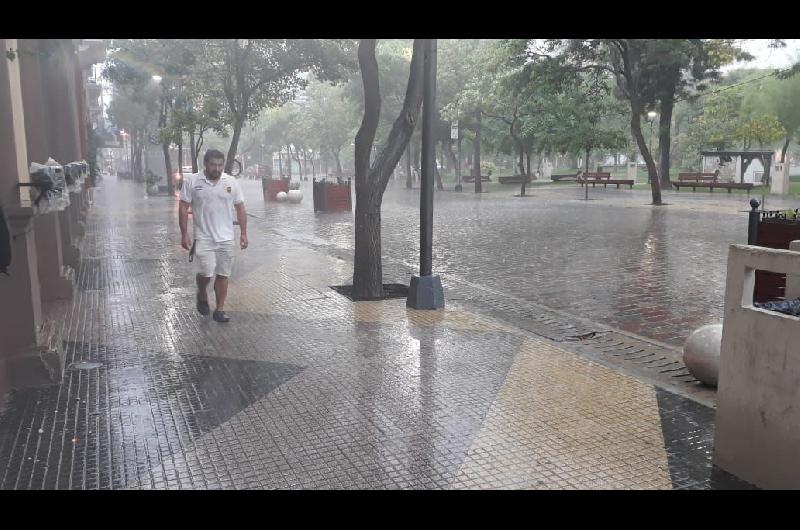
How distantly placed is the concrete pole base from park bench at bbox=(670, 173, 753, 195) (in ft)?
92.3

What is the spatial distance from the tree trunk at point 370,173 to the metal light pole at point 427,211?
0.70m

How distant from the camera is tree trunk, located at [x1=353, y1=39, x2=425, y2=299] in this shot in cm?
901

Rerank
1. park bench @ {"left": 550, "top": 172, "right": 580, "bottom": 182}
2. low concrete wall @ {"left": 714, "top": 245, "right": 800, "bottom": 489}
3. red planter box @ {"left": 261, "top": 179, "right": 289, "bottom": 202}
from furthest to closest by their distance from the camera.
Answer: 1. park bench @ {"left": 550, "top": 172, "right": 580, "bottom": 182}
2. red planter box @ {"left": 261, "top": 179, "right": 289, "bottom": 202}
3. low concrete wall @ {"left": 714, "top": 245, "right": 800, "bottom": 489}

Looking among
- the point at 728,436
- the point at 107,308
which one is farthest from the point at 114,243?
the point at 728,436

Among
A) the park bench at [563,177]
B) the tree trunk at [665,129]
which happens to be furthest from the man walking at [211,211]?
the park bench at [563,177]

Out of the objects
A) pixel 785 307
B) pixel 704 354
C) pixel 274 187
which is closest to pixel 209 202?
pixel 704 354

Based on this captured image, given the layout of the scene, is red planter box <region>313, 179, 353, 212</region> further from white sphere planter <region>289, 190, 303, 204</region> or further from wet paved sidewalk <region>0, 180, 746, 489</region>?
wet paved sidewalk <region>0, 180, 746, 489</region>

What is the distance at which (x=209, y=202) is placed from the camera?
7398 millimetres

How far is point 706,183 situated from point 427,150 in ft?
98.3

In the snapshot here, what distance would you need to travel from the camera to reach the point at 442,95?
130 ft

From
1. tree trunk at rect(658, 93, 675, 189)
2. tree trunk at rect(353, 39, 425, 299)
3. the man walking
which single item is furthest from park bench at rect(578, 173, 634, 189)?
the man walking
